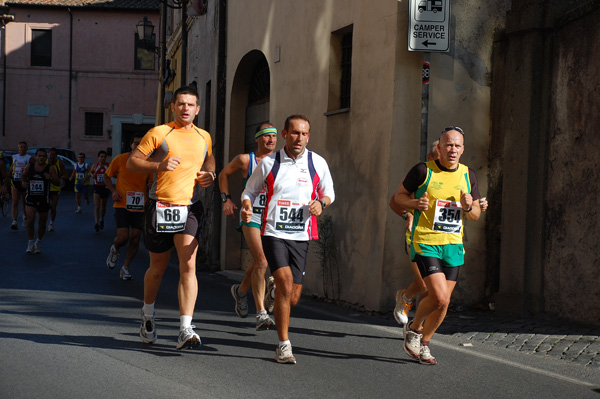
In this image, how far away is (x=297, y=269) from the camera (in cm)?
686

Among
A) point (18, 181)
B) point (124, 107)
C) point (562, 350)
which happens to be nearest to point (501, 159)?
point (562, 350)

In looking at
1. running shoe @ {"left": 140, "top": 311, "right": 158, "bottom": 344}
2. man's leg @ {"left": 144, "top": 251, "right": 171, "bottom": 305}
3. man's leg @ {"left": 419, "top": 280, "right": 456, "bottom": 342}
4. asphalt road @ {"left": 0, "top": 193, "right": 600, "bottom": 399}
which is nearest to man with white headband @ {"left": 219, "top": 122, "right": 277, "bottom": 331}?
asphalt road @ {"left": 0, "top": 193, "right": 600, "bottom": 399}

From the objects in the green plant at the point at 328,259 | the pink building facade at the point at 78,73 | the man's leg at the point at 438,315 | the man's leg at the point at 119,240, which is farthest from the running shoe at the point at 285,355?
the pink building facade at the point at 78,73

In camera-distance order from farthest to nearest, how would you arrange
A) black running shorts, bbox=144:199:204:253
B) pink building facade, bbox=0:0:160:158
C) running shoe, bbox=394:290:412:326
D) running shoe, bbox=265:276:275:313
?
pink building facade, bbox=0:0:160:158 < running shoe, bbox=265:276:275:313 < running shoe, bbox=394:290:412:326 < black running shorts, bbox=144:199:204:253

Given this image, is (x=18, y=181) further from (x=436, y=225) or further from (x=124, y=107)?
(x=124, y=107)

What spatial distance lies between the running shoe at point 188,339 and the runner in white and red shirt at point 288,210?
0.65 m

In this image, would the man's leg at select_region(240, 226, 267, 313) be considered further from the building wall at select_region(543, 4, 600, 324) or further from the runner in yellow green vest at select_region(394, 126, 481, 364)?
the building wall at select_region(543, 4, 600, 324)

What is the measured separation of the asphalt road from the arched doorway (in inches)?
203

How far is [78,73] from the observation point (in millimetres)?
49469

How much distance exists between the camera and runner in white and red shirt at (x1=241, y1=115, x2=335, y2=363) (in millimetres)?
6711

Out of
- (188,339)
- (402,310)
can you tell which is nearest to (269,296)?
(402,310)

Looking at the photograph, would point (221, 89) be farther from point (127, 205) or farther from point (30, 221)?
point (127, 205)

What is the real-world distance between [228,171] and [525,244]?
3436 millimetres

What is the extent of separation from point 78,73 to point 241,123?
117ft
